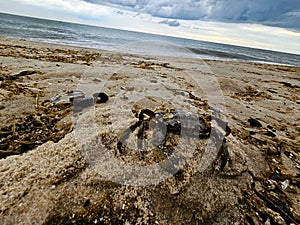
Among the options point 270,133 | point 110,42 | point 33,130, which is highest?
point 33,130

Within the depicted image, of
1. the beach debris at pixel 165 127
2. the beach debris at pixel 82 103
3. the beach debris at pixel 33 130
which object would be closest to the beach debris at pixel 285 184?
the beach debris at pixel 165 127

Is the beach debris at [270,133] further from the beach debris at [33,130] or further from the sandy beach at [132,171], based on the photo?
the beach debris at [33,130]

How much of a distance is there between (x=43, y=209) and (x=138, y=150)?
0.92 metres

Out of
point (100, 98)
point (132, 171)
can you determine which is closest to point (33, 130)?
point (100, 98)

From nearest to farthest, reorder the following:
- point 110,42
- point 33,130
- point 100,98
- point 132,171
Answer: point 132,171 → point 33,130 → point 100,98 → point 110,42

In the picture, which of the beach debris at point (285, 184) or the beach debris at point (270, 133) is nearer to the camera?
the beach debris at point (285, 184)

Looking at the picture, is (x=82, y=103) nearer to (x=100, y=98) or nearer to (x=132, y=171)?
(x=100, y=98)

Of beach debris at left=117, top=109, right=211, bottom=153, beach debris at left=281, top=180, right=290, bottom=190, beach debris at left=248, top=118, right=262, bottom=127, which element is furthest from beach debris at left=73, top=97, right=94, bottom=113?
beach debris at left=248, top=118, right=262, bottom=127

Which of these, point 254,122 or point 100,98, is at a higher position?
point 100,98

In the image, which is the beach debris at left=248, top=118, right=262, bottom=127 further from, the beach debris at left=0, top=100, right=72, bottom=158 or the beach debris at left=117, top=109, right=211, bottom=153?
the beach debris at left=0, top=100, right=72, bottom=158

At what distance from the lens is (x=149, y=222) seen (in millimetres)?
1464

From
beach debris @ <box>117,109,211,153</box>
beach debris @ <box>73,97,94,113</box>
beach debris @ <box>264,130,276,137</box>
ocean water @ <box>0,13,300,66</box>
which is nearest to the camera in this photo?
beach debris @ <box>117,109,211,153</box>

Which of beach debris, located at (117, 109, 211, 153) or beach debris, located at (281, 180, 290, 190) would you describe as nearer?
beach debris, located at (117, 109, 211, 153)

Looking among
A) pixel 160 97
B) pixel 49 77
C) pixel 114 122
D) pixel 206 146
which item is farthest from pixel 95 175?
pixel 49 77
